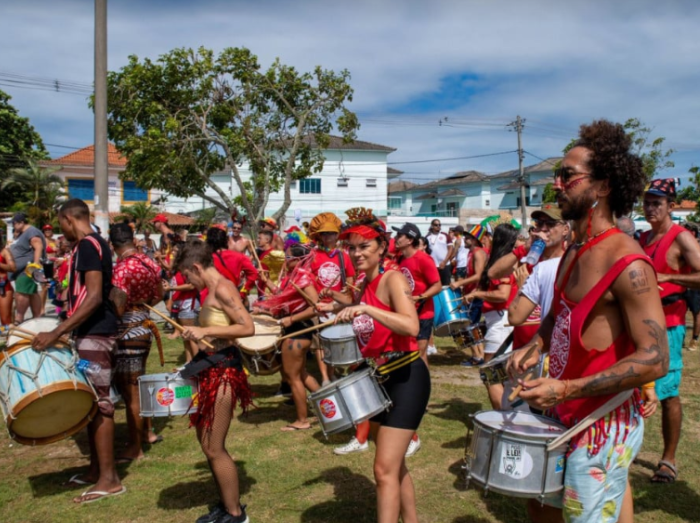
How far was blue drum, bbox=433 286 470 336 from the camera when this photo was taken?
309 inches

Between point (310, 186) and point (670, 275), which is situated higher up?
point (310, 186)

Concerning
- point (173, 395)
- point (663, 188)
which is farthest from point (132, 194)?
point (663, 188)

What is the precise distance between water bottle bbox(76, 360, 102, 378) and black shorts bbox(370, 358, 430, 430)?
2.30 meters

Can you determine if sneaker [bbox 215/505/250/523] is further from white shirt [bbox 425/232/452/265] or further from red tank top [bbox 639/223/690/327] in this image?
white shirt [bbox 425/232/452/265]

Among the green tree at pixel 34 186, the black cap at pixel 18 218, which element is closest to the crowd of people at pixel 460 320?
the black cap at pixel 18 218

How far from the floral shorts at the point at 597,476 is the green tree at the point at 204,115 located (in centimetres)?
1900

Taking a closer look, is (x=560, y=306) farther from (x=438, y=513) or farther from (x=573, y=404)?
(x=438, y=513)

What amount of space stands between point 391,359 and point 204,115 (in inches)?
746

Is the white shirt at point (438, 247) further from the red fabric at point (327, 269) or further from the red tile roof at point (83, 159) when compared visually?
the red tile roof at point (83, 159)

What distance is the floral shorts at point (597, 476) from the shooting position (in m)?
2.31

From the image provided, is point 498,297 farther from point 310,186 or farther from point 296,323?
point 310,186

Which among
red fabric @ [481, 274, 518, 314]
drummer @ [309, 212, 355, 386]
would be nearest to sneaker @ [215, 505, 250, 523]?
drummer @ [309, 212, 355, 386]

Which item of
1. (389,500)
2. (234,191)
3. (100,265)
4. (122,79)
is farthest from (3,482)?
(234,191)

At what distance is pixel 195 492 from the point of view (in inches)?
185
